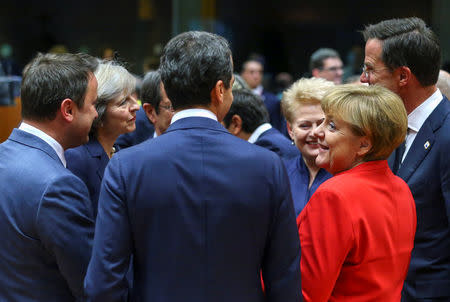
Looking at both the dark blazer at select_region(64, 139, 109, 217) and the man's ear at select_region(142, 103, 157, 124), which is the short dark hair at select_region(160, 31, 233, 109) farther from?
the man's ear at select_region(142, 103, 157, 124)

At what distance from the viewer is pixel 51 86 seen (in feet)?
6.48

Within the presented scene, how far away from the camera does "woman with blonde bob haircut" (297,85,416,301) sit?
5.88ft

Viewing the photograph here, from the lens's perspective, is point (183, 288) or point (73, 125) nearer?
point (183, 288)

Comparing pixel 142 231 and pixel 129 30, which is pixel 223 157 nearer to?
pixel 142 231

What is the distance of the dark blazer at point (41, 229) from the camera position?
1.78 meters

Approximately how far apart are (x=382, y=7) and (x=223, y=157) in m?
10.7

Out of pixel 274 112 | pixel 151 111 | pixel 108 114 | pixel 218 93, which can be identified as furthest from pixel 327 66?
pixel 218 93

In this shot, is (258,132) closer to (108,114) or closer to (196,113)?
(108,114)

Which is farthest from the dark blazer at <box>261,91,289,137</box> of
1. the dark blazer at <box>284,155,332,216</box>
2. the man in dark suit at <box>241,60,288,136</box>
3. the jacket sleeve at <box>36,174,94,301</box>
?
the jacket sleeve at <box>36,174,94,301</box>

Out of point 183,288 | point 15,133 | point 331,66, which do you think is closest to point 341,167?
point 183,288

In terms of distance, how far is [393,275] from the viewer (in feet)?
6.17

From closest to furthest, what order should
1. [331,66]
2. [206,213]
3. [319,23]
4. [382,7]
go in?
[206,213]
[331,66]
[382,7]
[319,23]

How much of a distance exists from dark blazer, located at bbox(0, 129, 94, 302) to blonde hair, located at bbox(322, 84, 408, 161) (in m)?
0.93

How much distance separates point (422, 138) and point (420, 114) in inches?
Result: 4.6
